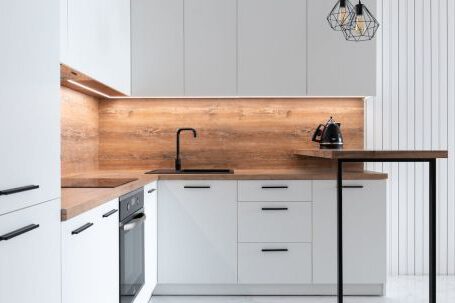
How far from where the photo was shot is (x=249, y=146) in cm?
398

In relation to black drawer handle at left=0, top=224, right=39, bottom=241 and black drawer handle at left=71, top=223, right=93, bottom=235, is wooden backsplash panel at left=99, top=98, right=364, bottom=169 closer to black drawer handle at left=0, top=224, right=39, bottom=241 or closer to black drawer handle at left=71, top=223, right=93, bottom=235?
black drawer handle at left=71, top=223, right=93, bottom=235

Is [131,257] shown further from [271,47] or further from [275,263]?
[271,47]

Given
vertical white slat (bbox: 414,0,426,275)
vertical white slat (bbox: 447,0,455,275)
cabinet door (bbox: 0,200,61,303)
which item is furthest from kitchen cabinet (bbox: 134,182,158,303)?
vertical white slat (bbox: 447,0,455,275)

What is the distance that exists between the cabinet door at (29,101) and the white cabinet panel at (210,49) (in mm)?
2126

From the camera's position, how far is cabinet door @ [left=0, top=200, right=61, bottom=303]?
3.94 feet

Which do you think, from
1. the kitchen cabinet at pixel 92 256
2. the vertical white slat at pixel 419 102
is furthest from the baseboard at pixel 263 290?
the kitchen cabinet at pixel 92 256

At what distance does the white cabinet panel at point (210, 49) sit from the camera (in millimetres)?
3668

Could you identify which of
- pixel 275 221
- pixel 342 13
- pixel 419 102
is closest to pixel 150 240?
pixel 275 221

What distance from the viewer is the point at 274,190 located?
11.1 feet

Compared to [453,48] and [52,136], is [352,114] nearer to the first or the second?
[453,48]

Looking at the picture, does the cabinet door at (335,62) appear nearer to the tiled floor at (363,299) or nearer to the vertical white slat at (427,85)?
the vertical white slat at (427,85)

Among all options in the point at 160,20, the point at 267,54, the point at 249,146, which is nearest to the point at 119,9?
the point at 160,20

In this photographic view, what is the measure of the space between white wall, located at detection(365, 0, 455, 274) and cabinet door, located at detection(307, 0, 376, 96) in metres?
0.32

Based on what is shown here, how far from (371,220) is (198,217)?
120cm
